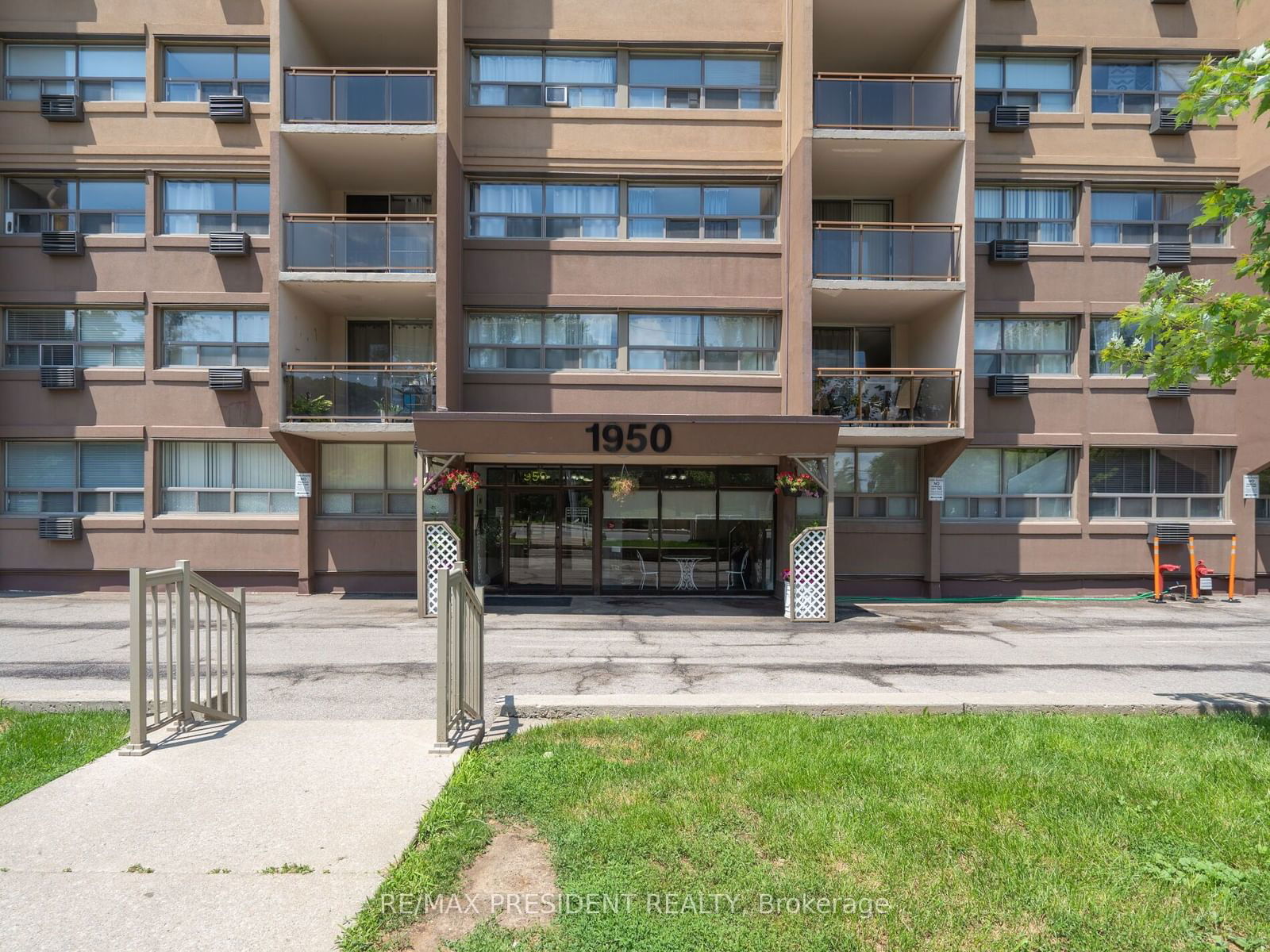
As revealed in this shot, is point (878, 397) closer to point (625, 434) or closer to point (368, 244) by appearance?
point (625, 434)

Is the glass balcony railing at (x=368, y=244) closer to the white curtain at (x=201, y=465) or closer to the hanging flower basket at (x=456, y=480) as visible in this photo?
the hanging flower basket at (x=456, y=480)

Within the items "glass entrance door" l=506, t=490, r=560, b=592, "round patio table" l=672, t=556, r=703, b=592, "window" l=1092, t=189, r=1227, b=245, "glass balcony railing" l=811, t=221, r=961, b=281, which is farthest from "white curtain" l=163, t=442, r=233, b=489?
"window" l=1092, t=189, r=1227, b=245

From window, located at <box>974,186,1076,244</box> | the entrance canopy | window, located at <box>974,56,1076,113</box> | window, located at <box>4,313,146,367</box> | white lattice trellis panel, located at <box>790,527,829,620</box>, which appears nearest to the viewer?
the entrance canopy

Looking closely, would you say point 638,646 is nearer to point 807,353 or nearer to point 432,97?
point 807,353

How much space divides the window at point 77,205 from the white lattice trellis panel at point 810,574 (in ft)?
55.7

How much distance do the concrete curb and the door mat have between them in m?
8.02

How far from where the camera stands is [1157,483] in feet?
56.7

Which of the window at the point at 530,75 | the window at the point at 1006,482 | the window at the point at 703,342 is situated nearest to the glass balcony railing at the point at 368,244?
the window at the point at 530,75

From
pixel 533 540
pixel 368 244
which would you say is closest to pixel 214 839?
pixel 533 540

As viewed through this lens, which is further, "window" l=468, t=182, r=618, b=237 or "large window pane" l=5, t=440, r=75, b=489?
"window" l=468, t=182, r=618, b=237

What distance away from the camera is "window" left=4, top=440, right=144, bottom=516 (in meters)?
16.8

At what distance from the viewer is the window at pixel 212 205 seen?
1680 cm

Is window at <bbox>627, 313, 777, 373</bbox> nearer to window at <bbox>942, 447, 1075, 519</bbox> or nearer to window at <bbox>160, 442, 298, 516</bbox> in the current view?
window at <bbox>942, 447, 1075, 519</bbox>

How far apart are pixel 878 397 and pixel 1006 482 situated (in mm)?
4258
